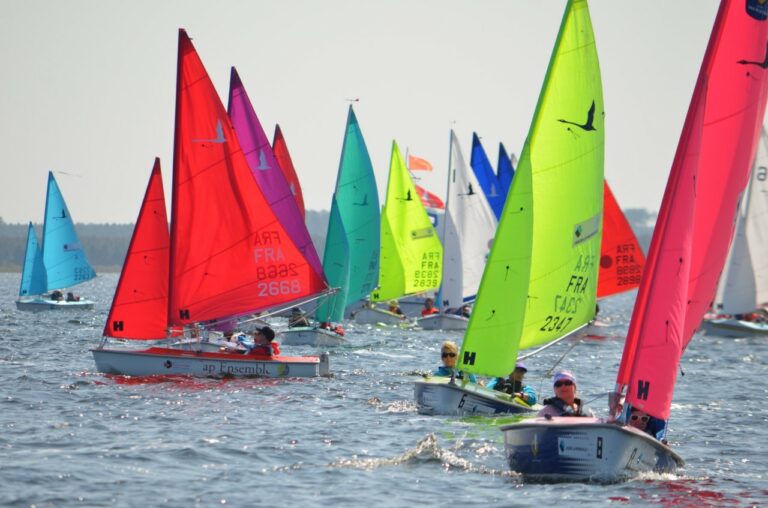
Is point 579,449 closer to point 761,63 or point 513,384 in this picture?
point 761,63

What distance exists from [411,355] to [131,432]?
793 inches

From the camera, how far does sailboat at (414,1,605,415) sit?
66.5 feet

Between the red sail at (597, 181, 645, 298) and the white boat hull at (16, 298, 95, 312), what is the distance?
29843mm

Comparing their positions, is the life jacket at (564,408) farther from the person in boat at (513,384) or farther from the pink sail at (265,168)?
the pink sail at (265,168)

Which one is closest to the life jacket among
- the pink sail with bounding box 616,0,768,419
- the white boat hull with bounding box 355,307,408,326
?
the pink sail with bounding box 616,0,768,419

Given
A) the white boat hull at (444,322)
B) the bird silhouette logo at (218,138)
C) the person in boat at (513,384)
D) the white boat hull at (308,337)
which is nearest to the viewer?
the person in boat at (513,384)

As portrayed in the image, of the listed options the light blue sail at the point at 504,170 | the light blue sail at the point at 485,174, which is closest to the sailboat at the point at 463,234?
the light blue sail at the point at 485,174

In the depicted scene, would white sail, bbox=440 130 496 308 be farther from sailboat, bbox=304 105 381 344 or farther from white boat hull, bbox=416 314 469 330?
sailboat, bbox=304 105 381 344

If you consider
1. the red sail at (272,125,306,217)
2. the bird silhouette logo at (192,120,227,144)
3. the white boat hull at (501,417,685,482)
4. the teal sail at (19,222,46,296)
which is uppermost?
the red sail at (272,125,306,217)

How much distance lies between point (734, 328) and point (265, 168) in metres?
28.5

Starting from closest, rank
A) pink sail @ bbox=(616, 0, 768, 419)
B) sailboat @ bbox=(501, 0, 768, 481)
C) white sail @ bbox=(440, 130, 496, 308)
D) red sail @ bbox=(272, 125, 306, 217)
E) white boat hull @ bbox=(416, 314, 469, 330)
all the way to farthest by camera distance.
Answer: sailboat @ bbox=(501, 0, 768, 481), pink sail @ bbox=(616, 0, 768, 419), red sail @ bbox=(272, 125, 306, 217), white sail @ bbox=(440, 130, 496, 308), white boat hull @ bbox=(416, 314, 469, 330)

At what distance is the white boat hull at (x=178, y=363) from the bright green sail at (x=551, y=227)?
7.65 meters

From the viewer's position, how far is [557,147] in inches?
815

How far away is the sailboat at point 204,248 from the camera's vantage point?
2792cm
